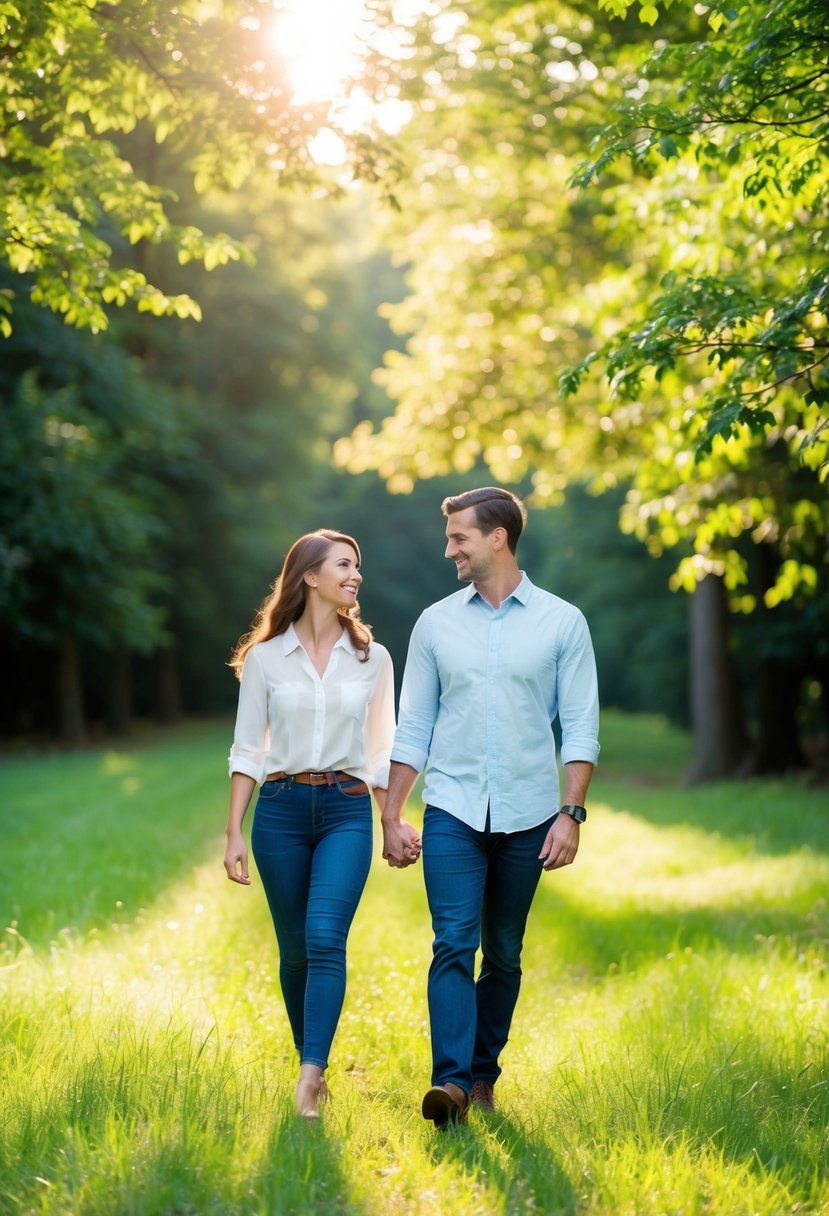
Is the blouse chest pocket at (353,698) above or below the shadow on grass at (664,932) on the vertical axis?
above

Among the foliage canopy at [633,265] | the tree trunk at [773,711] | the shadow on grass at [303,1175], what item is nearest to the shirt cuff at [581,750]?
the shadow on grass at [303,1175]

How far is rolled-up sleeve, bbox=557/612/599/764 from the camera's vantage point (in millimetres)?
5047

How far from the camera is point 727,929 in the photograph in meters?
9.16

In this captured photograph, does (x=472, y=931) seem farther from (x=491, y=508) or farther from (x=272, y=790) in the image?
(x=491, y=508)

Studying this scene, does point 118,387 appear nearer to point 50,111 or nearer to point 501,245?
point 501,245

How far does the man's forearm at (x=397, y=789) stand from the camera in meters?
5.14

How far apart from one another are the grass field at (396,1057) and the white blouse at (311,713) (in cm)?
119

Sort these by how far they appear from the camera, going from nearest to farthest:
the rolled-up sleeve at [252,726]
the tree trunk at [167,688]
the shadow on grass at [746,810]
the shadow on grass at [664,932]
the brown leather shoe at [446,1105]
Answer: the brown leather shoe at [446,1105] < the rolled-up sleeve at [252,726] < the shadow on grass at [664,932] < the shadow on grass at [746,810] < the tree trunk at [167,688]

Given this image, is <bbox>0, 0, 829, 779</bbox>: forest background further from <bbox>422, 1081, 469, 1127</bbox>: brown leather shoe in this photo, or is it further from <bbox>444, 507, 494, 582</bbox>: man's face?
<bbox>422, 1081, 469, 1127</bbox>: brown leather shoe

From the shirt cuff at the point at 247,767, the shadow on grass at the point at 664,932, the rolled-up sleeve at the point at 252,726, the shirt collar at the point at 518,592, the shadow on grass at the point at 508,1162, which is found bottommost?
the shadow on grass at the point at 664,932

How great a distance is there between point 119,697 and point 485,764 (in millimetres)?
32094

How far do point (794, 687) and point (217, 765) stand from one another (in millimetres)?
9577

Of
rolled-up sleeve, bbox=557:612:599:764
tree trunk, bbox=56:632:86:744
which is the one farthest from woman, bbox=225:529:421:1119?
tree trunk, bbox=56:632:86:744

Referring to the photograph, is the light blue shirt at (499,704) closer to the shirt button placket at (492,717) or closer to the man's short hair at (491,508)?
the shirt button placket at (492,717)
